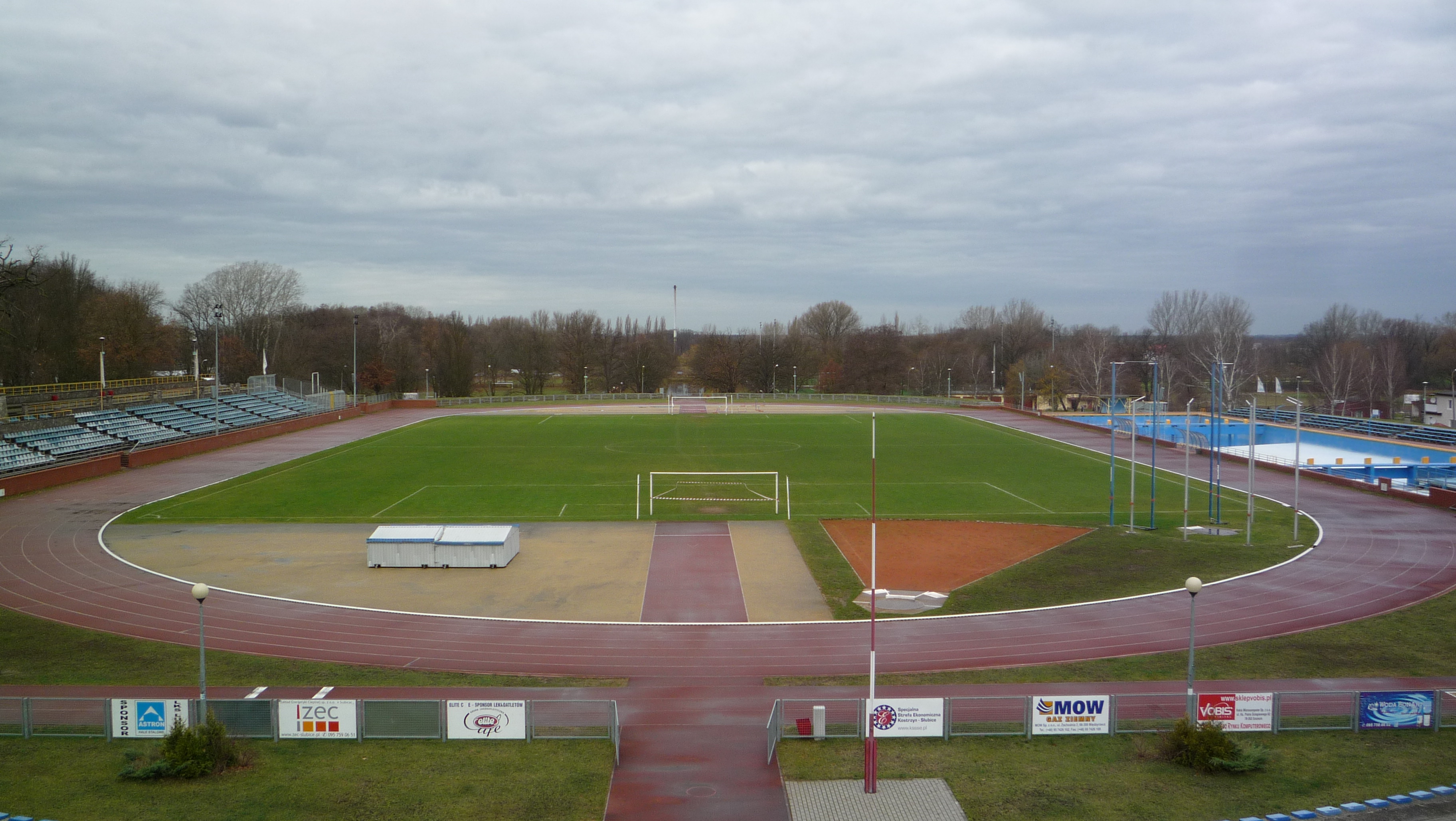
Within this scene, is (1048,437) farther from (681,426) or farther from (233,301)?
(233,301)

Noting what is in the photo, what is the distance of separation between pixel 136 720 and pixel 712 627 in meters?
13.1

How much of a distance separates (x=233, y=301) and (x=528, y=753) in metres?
112

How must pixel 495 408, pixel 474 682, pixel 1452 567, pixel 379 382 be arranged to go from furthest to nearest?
pixel 379 382 → pixel 495 408 → pixel 1452 567 → pixel 474 682

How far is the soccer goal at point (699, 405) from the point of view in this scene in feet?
322

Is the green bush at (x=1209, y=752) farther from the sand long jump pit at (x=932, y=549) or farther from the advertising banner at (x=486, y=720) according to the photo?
the advertising banner at (x=486, y=720)

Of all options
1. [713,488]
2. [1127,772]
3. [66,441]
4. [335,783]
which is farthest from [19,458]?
[1127,772]

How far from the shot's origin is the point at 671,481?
5025cm

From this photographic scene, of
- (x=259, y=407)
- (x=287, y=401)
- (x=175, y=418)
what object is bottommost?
(x=175, y=418)

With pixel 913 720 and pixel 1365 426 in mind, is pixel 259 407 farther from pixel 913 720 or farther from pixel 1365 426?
pixel 1365 426

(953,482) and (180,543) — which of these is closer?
(180,543)

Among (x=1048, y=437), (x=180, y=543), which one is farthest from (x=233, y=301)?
(x=1048, y=437)

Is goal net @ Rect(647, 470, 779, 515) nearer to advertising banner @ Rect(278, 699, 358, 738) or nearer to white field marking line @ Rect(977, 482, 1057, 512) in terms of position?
white field marking line @ Rect(977, 482, 1057, 512)

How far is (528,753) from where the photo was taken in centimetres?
1661

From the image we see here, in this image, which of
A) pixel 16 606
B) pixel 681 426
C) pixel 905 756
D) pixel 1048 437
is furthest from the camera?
pixel 681 426
